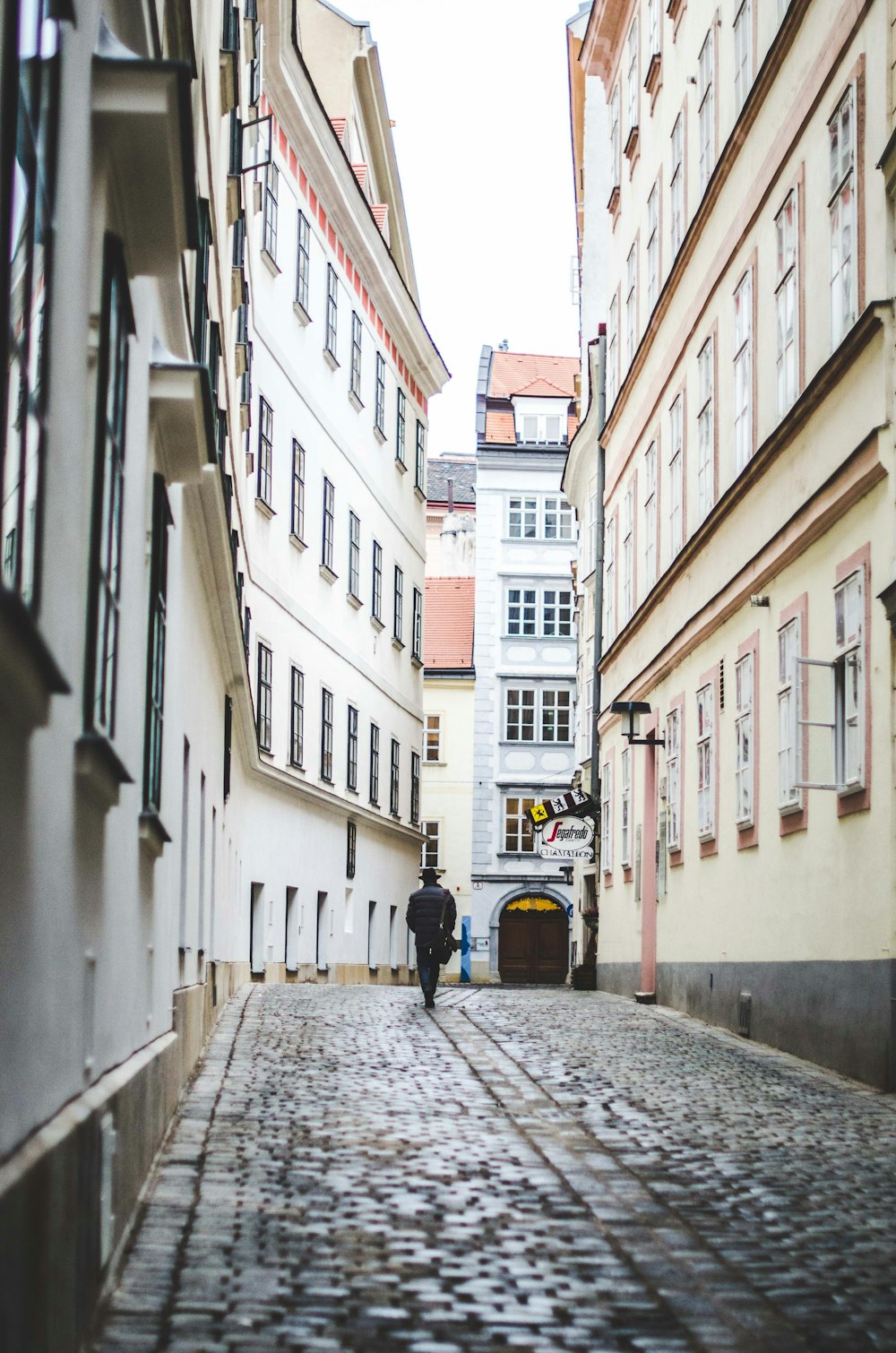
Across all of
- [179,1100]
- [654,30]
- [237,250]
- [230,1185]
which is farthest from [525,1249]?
[654,30]

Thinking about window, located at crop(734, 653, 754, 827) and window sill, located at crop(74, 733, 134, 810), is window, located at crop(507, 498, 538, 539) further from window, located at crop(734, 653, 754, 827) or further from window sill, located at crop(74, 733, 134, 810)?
window sill, located at crop(74, 733, 134, 810)

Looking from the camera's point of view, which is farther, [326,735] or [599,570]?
[599,570]

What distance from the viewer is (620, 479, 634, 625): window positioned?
28.3 metres

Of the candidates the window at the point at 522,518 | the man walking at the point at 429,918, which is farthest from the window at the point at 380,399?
the window at the point at 522,518

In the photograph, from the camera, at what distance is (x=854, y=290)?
13.8 m

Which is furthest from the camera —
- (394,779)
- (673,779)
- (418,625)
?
(418,625)

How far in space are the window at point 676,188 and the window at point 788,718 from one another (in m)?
8.29

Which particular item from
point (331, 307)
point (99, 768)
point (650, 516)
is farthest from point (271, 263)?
point (99, 768)

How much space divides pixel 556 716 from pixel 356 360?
25826 millimetres

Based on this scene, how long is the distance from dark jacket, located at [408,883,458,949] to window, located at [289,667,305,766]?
19.8 feet

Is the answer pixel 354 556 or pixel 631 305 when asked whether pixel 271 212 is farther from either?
pixel 354 556

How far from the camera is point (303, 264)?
2998 centimetres

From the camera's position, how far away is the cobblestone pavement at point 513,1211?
233 inches

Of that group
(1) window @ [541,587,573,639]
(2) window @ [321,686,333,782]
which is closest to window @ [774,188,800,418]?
(2) window @ [321,686,333,782]
